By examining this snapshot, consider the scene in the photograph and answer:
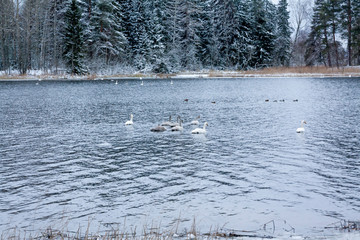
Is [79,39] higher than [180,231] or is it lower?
higher

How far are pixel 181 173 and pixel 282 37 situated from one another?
8525 cm

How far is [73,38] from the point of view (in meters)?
65.6

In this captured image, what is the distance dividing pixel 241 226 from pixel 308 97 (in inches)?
1322

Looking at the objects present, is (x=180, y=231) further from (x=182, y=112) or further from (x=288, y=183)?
(x=182, y=112)

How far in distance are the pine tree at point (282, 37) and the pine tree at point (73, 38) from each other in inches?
1846

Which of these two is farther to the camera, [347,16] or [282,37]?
[282,37]

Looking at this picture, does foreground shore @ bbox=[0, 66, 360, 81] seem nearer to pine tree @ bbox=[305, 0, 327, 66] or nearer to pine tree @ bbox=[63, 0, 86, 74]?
pine tree @ bbox=[63, 0, 86, 74]

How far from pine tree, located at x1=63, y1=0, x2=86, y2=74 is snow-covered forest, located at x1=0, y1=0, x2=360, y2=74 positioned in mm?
166

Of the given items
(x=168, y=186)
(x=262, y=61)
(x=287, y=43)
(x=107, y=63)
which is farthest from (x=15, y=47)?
(x=168, y=186)

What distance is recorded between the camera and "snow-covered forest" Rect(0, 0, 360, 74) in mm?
68625

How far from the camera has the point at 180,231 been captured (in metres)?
8.15

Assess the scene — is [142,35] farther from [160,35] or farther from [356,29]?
[356,29]

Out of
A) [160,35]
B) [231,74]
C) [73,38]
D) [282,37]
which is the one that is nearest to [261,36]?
[282,37]

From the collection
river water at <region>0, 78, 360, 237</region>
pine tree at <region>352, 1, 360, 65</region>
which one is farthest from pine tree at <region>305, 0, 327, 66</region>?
river water at <region>0, 78, 360, 237</region>
